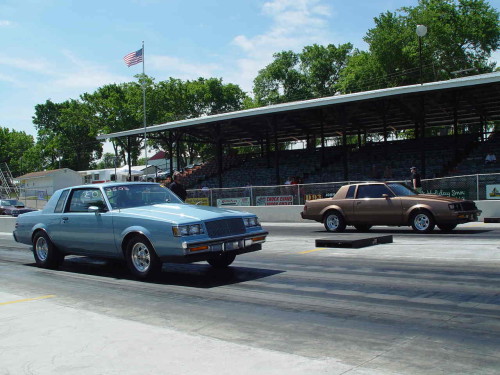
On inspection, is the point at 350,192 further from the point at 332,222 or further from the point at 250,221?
the point at 250,221

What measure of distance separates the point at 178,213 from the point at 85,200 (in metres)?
2.38

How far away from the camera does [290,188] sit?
76.5 ft

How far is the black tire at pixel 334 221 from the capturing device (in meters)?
15.8

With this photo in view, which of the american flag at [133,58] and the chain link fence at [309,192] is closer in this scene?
the chain link fence at [309,192]

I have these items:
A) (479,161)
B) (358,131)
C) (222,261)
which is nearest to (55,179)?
(358,131)

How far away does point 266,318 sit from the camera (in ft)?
18.3

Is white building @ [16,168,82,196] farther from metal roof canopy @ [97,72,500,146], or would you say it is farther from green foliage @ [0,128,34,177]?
green foliage @ [0,128,34,177]

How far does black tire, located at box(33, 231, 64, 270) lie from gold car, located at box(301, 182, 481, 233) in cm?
888

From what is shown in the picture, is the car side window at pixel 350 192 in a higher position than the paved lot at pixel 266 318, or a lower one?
higher

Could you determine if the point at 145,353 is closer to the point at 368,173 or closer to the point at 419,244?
the point at 419,244

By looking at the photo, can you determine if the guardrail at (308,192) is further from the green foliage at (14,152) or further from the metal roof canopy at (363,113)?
the green foliage at (14,152)

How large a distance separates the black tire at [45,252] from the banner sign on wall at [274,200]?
1439 cm

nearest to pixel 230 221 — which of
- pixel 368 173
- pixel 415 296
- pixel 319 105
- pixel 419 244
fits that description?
pixel 415 296

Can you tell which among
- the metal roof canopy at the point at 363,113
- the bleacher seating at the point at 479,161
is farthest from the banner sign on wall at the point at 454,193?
the bleacher seating at the point at 479,161
